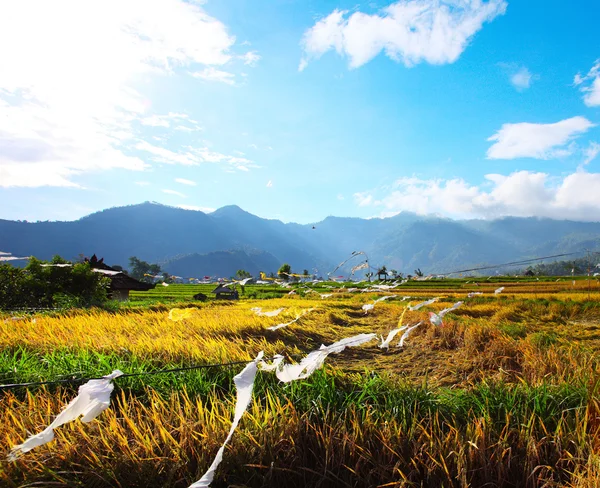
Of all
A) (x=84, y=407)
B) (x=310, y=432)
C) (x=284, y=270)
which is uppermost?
(x=84, y=407)

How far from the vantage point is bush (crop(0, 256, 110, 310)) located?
11586mm

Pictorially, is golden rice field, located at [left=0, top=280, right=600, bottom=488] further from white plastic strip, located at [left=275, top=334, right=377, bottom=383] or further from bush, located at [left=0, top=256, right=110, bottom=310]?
bush, located at [left=0, top=256, right=110, bottom=310]

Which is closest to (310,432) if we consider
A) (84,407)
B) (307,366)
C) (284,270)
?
(307,366)

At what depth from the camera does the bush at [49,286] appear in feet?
38.0

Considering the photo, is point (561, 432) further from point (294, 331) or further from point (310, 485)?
point (294, 331)

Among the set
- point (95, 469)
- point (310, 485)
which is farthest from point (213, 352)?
point (310, 485)

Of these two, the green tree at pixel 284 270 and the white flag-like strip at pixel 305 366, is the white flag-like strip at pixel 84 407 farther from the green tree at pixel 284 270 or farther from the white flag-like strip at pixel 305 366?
the green tree at pixel 284 270

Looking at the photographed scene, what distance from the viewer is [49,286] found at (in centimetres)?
1271

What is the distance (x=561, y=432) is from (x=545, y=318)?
31.2 ft

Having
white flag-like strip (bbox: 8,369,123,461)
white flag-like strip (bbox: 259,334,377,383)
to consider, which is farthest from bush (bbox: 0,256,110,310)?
white flag-like strip (bbox: 259,334,377,383)

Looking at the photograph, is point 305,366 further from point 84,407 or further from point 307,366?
point 84,407

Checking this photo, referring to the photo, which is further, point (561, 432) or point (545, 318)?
point (545, 318)

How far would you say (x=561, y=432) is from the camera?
7.93 ft

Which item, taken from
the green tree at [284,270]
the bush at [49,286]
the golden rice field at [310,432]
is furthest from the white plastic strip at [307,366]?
the green tree at [284,270]
